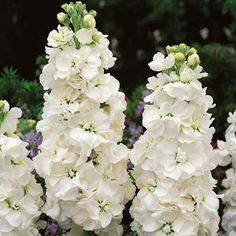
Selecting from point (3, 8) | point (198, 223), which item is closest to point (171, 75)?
point (198, 223)

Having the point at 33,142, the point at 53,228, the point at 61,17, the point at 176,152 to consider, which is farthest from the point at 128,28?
the point at 176,152

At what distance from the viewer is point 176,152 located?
2.68m

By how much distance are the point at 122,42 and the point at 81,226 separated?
16.0ft

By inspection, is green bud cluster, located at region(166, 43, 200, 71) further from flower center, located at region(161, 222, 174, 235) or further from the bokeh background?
the bokeh background

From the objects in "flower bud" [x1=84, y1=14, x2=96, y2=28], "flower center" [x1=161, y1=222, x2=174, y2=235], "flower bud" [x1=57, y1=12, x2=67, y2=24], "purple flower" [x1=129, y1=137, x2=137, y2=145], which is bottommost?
"purple flower" [x1=129, y1=137, x2=137, y2=145]

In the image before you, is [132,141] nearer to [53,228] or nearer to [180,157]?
[53,228]

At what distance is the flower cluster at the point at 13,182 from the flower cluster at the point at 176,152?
1.25 ft

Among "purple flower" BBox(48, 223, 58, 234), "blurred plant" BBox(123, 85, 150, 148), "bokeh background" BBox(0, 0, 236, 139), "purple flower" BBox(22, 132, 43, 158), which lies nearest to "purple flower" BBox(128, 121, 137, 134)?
"blurred plant" BBox(123, 85, 150, 148)

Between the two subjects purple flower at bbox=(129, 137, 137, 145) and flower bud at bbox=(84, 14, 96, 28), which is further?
purple flower at bbox=(129, 137, 137, 145)

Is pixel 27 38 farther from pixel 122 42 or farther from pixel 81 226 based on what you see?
pixel 81 226

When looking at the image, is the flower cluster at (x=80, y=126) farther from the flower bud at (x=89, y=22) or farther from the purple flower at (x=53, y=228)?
the purple flower at (x=53, y=228)

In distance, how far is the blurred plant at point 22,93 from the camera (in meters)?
3.95

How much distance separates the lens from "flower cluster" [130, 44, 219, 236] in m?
2.66

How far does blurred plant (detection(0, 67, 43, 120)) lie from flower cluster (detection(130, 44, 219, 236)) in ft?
4.26
